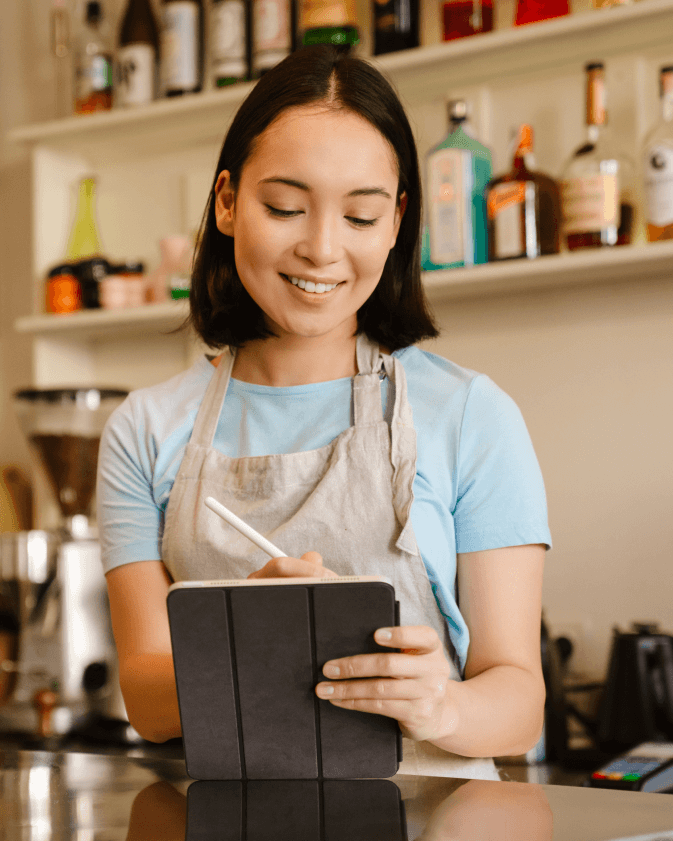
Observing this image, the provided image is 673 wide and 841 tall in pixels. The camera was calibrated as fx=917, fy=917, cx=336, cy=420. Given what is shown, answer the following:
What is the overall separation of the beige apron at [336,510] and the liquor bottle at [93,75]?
4.78 feet

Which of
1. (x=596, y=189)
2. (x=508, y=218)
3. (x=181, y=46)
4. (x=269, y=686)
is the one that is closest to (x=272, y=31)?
(x=181, y=46)

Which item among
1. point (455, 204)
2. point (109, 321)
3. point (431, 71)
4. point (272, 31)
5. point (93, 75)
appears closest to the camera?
point (455, 204)

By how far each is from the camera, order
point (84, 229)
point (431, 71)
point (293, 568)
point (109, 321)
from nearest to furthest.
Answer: point (293, 568)
point (431, 71)
point (109, 321)
point (84, 229)

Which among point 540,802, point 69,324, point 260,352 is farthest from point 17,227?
point 540,802

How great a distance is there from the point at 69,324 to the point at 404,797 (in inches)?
66.0

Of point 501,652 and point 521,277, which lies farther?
point 521,277

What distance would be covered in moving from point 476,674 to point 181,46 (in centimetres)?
167

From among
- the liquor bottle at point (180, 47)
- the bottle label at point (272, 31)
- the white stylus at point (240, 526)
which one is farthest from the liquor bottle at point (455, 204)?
the white stylus at point (240, 526)

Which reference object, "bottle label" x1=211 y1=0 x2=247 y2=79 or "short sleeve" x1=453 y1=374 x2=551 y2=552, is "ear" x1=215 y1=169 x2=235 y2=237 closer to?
"short sleeve" x1=453 y1=374 x2=551 y2=552

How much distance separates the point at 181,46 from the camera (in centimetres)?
206

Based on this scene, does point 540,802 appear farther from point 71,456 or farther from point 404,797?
point 71,456

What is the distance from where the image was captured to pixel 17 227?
8.09 feet

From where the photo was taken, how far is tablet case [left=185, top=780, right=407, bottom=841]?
0.55 meters

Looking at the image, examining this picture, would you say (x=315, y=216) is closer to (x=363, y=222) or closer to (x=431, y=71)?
(x=363, y=222)
